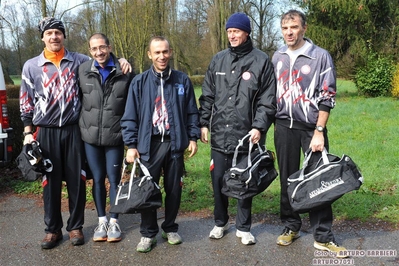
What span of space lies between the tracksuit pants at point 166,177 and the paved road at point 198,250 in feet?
0.69

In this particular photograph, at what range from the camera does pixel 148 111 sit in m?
4.12

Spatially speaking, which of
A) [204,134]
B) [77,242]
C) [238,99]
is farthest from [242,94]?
[77,242]

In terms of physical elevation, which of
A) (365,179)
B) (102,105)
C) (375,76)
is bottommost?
(365,179)

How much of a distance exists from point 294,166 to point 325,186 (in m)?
0.49

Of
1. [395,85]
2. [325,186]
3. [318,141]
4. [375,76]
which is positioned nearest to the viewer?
[325,186]

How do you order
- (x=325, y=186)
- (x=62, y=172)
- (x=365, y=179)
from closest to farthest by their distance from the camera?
(x=325, y=186)
(x=62, y=172)
(x=365, y=179)

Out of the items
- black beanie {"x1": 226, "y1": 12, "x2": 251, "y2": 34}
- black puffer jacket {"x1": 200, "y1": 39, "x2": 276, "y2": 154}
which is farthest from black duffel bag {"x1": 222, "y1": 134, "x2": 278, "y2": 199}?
black beanie {"x1": 226, "y1": 12, "x2": 251, "y2": 34}

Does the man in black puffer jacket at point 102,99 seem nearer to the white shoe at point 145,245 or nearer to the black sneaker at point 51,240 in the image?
the white shoe at point 145,245

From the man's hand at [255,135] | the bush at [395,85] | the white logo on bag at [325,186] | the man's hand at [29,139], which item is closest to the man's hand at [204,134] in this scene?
the man's hand at [255,135]

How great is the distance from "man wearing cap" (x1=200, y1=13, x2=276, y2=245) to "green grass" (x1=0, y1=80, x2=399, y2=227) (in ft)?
4.16

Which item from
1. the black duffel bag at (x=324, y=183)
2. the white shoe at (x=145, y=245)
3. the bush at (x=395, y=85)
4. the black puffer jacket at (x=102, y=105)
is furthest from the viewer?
the bush at (x=395, y=85)

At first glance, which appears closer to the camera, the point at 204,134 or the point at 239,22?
the point at 239,22

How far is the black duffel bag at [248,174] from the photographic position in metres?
4.06

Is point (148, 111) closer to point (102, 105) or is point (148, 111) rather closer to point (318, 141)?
point (102, 105)
